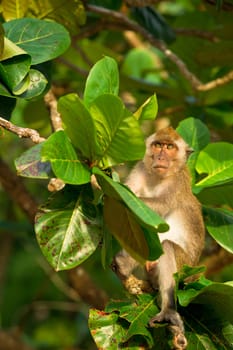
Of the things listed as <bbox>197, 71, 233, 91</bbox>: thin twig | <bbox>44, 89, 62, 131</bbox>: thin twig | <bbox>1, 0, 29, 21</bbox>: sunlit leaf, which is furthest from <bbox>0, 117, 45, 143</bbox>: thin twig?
<bbox>197, 71, 233, 91</bbox>: thin twig

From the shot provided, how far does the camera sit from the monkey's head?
4.09m

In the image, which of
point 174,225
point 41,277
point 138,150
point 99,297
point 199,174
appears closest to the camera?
point 138,150

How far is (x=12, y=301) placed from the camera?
8.12 meters

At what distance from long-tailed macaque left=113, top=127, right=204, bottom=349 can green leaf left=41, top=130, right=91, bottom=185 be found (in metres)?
0.67

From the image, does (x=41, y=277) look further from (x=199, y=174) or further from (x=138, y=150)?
(x=138, y=150)

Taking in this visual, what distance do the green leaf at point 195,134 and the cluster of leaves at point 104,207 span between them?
2.86 feet

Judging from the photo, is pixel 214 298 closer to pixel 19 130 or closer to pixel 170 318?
pixel 170 318

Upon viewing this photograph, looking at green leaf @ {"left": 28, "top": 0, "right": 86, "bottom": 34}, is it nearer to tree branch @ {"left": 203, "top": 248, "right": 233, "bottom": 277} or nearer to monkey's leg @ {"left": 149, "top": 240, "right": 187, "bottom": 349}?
monkey's leg @ {"left": 149, "top": 240, "right": 187, "bottom": 349}

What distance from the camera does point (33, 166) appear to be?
2.81 metres

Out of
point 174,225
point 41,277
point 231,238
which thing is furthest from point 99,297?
point 41,277

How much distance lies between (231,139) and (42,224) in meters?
2.09

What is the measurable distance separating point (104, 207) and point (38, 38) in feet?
2.91

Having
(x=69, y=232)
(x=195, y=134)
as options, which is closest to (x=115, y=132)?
(x=69, y=232)

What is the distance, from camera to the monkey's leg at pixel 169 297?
2.94m
